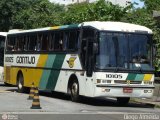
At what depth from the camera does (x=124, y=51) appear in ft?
65.6

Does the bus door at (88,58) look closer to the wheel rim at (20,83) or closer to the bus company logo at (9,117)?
the bus company logo at (9,117)

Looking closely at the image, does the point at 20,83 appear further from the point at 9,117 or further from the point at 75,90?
the point at 9,117

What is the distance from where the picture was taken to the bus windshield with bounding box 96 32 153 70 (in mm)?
19688

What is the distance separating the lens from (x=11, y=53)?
2883 centimetres

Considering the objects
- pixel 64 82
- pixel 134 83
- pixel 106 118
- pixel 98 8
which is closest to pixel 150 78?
pixel 134 83

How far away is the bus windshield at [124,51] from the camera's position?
19688 millimetres

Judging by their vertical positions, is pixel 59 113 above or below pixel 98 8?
below

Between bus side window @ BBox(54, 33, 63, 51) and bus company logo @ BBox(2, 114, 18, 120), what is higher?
bus side window @ BBox(54, 33, 63, 51)

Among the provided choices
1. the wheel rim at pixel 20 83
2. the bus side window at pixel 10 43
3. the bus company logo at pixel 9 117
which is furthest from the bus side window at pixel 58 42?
the bus company logo at pixel 9 117

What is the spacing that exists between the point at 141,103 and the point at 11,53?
9.08 metres

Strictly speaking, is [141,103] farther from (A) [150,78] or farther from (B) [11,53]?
(B) [11,53]

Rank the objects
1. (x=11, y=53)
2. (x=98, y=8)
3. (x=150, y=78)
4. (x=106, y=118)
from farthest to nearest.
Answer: (x=98, y=8) → (x=11, y=53) → (x=150, y=78) → (x=106, y=118)

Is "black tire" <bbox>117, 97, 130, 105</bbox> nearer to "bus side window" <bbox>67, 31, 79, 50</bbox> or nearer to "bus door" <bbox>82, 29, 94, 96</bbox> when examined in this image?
"bus door" <bbox>82, 29, 94, 96</bbox>

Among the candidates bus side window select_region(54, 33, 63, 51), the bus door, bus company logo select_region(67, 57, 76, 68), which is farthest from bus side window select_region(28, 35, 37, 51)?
the bus door
